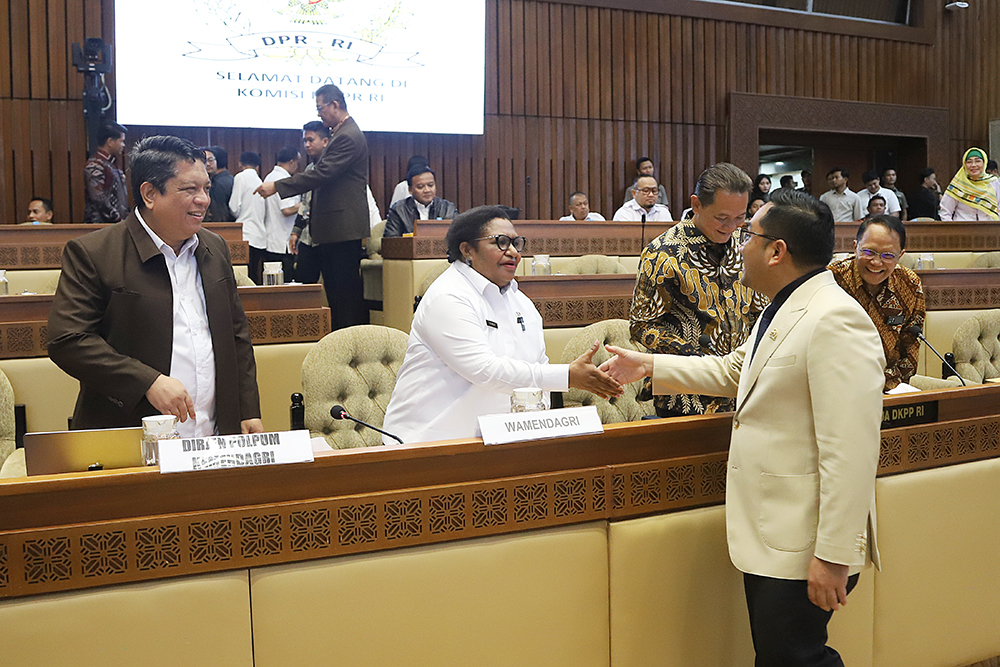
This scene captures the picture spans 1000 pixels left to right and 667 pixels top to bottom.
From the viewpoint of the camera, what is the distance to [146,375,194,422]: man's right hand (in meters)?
1.98

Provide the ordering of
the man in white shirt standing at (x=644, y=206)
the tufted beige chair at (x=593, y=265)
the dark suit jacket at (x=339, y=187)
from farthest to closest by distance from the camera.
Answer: the man in white shirt standing at (x=644, y=206) < the tufted beige chair at (x=593, y=265) < the dark suit jacket at (x=339, y=187)

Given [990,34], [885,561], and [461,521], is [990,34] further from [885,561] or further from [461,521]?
[461,521]

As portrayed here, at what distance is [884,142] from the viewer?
1095cm

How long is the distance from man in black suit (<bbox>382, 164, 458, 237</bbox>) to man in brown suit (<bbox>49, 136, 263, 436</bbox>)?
3603 millimetres

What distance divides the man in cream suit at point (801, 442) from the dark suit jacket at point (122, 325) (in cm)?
128

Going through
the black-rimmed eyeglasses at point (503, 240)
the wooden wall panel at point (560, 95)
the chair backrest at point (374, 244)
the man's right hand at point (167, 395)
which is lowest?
the man's right hand at point (167, 395)

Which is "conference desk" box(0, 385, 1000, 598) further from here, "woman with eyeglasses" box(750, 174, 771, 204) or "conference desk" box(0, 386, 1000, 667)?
"woman with eyeglasses" box(750, 174, 771, 204)

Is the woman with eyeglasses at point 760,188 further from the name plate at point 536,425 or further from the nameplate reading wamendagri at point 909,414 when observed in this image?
the name plate at point 536,425

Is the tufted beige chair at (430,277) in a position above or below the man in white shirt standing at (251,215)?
below

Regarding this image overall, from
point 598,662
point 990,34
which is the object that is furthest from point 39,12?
point 990,34

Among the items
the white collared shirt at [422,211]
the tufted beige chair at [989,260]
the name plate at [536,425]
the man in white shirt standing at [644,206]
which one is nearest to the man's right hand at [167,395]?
the name plate at [536,425]

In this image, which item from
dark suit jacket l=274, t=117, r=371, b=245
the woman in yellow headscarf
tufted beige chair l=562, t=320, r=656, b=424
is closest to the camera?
tufted beige chair l=562, t=320, r=656, b=424

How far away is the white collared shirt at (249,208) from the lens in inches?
245

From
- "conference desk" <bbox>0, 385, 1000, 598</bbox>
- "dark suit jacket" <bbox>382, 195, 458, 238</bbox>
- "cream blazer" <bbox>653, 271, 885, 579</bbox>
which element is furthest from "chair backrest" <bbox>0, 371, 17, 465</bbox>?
"dark suit jacket" <bbox>382, 195, 458, 238</bbox>
